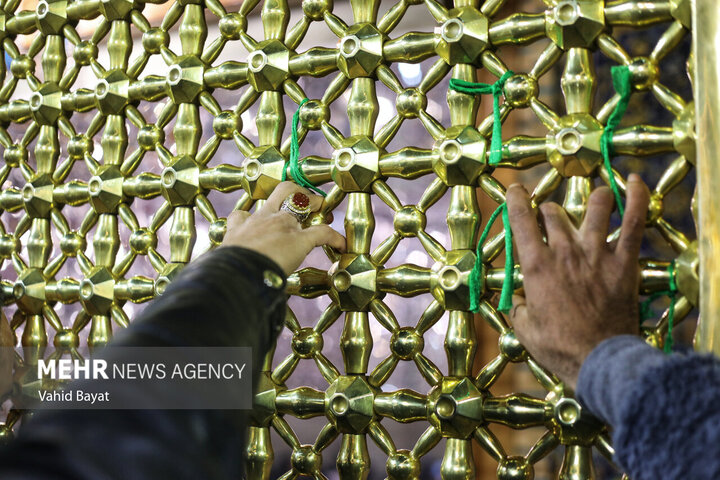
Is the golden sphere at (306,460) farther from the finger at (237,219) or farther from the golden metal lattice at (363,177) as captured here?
the finger at (237,219)

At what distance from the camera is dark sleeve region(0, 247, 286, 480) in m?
0.39

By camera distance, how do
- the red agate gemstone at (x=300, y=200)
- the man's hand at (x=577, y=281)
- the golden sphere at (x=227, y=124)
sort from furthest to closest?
1. the golden sphere at (x=227, y=124)
2. the red agate gemstone at (x=300, y=200)
3. the man's hand at (x=577, y=281)

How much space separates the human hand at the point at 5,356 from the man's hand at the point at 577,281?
2.56ft

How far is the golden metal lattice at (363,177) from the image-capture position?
730mm

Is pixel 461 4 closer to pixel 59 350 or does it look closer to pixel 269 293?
pixel 269 293

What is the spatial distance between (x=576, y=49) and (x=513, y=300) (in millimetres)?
275

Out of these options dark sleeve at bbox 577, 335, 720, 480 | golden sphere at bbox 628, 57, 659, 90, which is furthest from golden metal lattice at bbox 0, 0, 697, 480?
dark sleeve at bbox 577, 335, 720, 480

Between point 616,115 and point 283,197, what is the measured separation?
375 millimetres

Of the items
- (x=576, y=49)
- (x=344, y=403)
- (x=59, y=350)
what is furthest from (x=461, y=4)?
(x=59, y=350)

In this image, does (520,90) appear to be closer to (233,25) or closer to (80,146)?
(233,25)

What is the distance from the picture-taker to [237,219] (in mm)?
861

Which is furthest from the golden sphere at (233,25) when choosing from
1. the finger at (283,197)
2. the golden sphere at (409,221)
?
the golden sphere at (409,221)

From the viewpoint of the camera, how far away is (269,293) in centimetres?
62

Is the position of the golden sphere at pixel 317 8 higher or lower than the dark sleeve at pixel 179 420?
Result: higher
